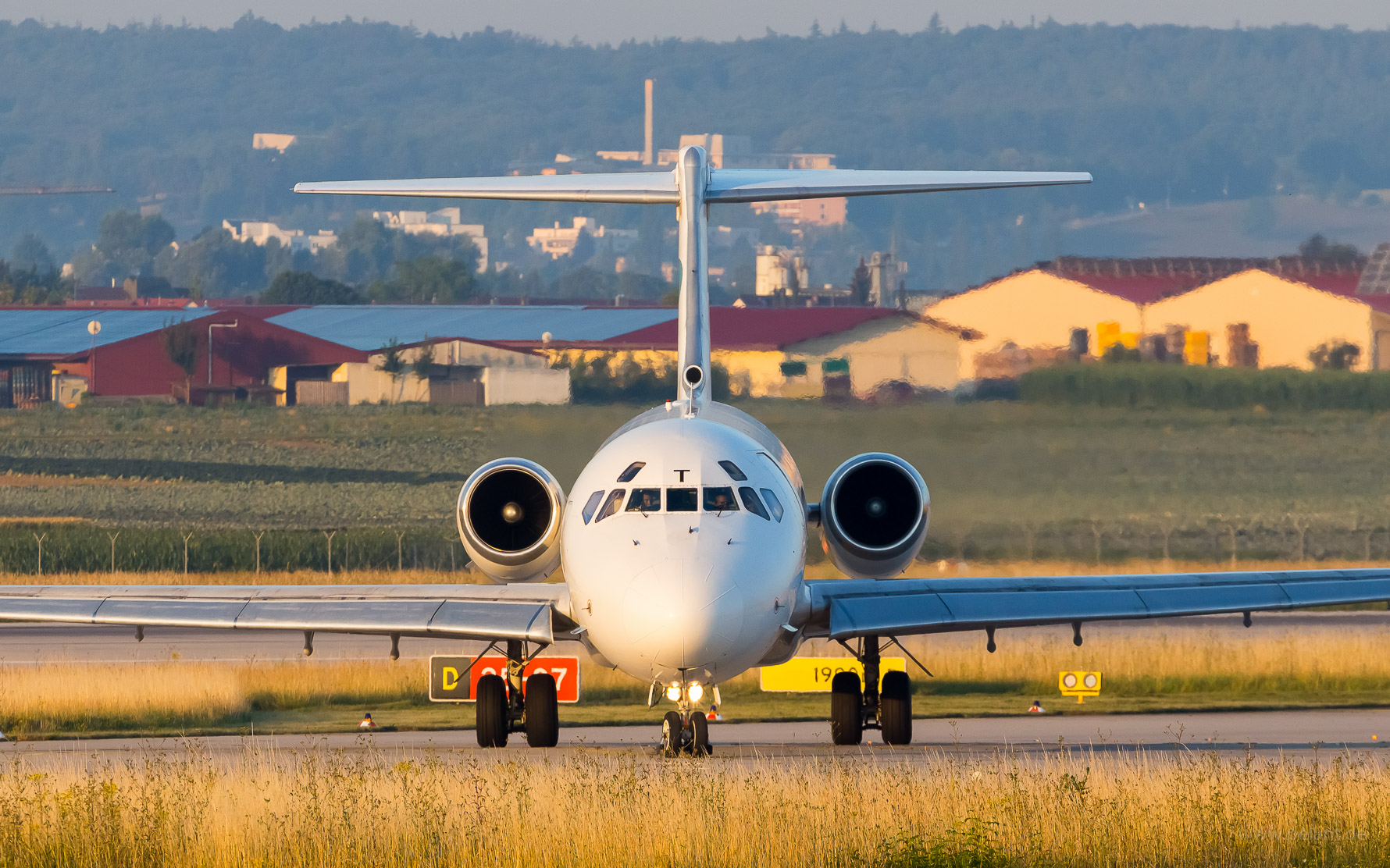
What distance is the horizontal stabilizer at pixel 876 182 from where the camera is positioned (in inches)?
751

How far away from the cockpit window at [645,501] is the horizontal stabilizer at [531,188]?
4294 mm

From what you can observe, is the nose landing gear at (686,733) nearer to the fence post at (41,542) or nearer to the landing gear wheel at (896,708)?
the landing gear wheel at (896,708)

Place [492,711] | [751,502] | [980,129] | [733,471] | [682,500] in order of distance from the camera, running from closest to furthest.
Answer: [682,500] < [751,502] < [733,471] < [492,711] < [980,129]

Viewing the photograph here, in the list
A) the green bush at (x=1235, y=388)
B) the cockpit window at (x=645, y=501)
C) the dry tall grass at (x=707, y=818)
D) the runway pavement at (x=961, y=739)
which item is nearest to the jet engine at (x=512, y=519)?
the runway pavement at (x=961, y=739)

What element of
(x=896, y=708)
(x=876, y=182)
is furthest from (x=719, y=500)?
(x=876, y=182)

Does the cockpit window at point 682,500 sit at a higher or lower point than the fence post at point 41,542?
higher

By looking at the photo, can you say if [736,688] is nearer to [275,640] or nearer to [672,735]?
[672,735]

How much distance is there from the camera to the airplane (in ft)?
49.5

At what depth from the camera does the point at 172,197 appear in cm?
16000

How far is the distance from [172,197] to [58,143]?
1711 inches

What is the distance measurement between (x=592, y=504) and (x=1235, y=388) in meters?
19.1

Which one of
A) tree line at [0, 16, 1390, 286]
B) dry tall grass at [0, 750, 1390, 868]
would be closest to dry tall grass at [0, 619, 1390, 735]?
dry tall grass at [0, 750, 1390, 868]

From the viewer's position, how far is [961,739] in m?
20.2

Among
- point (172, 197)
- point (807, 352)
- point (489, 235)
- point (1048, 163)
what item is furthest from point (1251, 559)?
point (172, 197)
